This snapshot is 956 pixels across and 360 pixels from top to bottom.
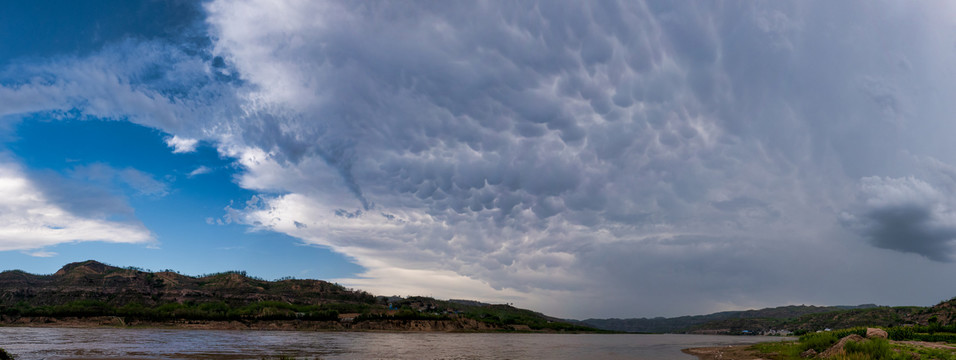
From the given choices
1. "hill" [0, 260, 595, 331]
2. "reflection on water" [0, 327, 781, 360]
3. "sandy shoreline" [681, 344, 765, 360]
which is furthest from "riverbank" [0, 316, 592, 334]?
"sandy shoreline" [681, 344, 765, 360]

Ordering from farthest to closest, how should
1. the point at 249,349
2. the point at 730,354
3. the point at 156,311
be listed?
1. the point at 156,311
2. the point at 730,354
3. the point at 249,349

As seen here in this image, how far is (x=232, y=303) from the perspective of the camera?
634 ft

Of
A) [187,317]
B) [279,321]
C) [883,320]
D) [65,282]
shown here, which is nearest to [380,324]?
[279,321]

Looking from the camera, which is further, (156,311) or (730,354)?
(156,311)

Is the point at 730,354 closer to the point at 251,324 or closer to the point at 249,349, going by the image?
the point at 249,349

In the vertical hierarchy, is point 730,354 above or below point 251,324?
above

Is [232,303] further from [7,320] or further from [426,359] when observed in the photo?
[426,359]

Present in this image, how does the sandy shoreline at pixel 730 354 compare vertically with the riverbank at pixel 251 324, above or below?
above

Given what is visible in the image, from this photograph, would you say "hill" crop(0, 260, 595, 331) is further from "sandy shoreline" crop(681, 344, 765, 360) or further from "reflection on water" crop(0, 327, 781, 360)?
"sandy shoreline" crop(681, 344, 765, 360)

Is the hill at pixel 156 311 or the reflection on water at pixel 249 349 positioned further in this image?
the hill at pixel 156 311

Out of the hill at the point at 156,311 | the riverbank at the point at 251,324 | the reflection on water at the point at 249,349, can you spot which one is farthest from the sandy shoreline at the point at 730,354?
the hill at the point at 156,311

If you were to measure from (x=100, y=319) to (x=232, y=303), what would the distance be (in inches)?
2392

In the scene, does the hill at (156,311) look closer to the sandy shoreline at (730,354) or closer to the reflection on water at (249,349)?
the reflection on water at (249,349)

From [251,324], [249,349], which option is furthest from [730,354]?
[251,324]
